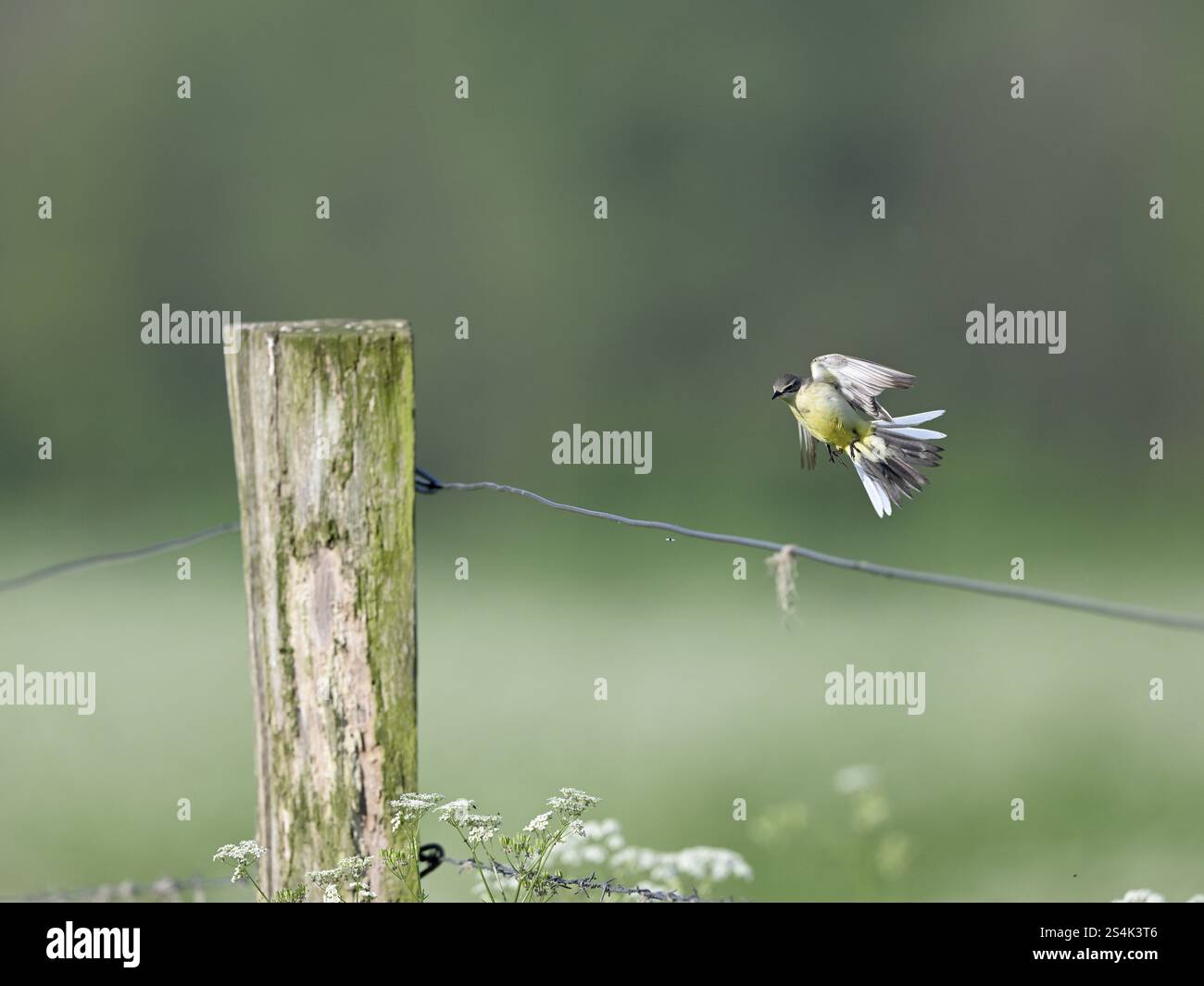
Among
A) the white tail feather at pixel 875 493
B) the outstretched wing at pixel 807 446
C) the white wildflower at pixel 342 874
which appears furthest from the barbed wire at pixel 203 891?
the outstretched wing at pixel 807 446

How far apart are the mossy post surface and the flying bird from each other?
123 centimetres

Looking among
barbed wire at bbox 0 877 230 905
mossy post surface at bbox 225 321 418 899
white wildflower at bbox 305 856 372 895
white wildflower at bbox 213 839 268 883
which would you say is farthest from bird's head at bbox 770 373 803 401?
barbed wire at bbox 0 877 230 905

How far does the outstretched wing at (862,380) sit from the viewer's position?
11.5ft

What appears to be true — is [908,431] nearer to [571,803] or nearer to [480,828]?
[571,803]

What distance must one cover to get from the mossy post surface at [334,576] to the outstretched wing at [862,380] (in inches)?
48.0

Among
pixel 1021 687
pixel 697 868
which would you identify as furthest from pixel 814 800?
pixel 1021 687

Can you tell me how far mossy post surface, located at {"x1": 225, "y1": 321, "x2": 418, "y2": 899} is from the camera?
2939 mm

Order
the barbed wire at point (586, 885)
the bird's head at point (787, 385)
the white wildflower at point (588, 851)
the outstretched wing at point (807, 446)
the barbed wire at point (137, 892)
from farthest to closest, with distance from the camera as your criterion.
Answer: the white wildflower at point (588, 851), the barbed wire at point (137, 892), the outstretched wing at point (807, 446), the bird's head at point (787, 385), the barbed wire at point (586, 885)

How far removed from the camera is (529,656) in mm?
13109

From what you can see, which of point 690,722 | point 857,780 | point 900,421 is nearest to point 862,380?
point 900,421

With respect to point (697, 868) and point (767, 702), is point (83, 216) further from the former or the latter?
point (697, 868)

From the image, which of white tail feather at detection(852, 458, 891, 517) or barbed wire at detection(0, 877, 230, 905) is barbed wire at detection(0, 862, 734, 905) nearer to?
barbed wire at detection(0, 877, 230, 905)

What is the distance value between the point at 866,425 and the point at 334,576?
1576mm

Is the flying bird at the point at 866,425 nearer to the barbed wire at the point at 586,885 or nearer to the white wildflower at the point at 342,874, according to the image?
the barbed wire at the point at 586,885
